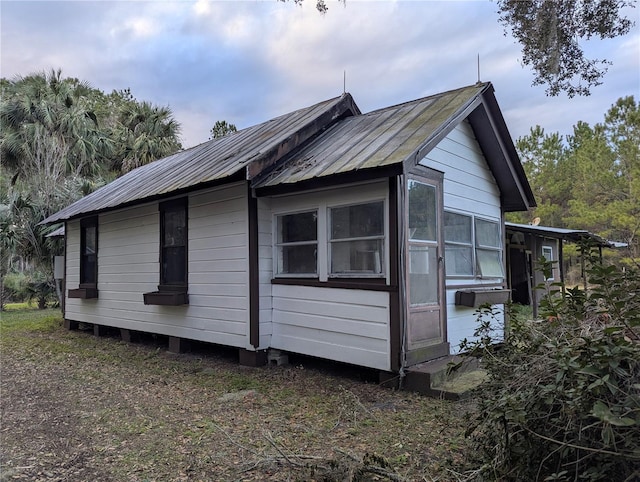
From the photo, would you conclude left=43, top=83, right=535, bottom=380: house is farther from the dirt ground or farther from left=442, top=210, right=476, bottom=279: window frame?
the dirt ground

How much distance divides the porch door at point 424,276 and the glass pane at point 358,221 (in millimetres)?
359

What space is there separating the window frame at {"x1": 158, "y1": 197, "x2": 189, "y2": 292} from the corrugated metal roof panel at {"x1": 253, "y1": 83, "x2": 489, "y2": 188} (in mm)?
1946

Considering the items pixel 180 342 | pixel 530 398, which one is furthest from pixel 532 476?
pixel 180 342

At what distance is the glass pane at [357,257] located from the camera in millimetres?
5234

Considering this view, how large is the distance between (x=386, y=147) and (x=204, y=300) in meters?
3.70

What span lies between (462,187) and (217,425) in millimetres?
4650

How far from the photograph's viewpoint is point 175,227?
7559 mm

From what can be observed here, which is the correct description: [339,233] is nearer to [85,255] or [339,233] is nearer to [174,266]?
[174,266]

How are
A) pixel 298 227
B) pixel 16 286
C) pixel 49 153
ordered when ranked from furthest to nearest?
pixel 49 153 → pixel 16 286 → pixel 298 227

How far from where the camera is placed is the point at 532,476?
7.00 feet

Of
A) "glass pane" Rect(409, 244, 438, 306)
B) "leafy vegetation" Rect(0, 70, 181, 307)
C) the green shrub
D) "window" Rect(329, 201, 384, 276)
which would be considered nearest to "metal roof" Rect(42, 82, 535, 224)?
"window" Rect(329, 201, 384, 276)

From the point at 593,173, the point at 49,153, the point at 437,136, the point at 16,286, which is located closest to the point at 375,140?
the point at 437,136

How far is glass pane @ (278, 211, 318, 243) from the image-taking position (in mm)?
5840

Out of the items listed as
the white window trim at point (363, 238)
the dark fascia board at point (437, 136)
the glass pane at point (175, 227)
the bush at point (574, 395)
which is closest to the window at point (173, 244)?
the glass pane at point (175, 227)
